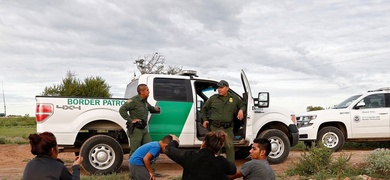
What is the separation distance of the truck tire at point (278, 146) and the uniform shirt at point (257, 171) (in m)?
4.65

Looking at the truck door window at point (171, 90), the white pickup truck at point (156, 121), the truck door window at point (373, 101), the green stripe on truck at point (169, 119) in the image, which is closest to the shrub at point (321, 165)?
the white pickup truck at point (156, 121)

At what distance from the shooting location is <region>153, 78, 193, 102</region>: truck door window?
8.54 metres

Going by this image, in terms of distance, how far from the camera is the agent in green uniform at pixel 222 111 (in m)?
7.75

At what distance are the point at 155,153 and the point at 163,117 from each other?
301cm

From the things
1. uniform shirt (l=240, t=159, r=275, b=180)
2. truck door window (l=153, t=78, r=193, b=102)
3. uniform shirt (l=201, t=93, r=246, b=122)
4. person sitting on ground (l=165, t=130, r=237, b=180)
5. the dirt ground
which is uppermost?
truck door window (l=153, t=78, r=193, b=102)

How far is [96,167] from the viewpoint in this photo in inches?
309

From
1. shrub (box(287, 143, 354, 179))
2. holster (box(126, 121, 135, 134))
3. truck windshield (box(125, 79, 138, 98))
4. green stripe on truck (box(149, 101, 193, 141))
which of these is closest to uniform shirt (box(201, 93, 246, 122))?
green stripe on truck (box(149, 101, 193, 141))

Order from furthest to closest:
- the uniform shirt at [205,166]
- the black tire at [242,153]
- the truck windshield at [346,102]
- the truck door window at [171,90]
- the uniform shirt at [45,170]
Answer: the truck windshield at [346,102], the black tire at [242,153], the truck door window at [171,90], the uniform shirt at [205,166], the uniform shirt at [45,170]

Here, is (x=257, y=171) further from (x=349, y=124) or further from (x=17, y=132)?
(x=17, y=132)

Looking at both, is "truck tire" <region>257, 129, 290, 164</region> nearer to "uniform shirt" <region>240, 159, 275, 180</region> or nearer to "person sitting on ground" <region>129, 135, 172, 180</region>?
"person sitting on ground" <region>129, 135, 172, 180</region>

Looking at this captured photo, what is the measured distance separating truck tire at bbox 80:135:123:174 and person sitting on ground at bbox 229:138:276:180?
12.6 feet

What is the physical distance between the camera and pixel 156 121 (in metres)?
8.27

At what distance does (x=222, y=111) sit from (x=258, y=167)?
3.31 metres

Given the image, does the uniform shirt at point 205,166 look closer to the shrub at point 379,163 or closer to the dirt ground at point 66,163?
the dirt ground at point 66,163
